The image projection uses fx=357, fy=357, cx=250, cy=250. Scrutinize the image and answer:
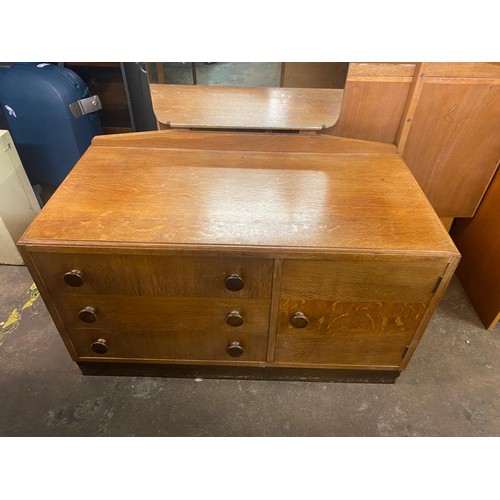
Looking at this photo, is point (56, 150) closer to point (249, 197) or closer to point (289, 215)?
point (249, 197)

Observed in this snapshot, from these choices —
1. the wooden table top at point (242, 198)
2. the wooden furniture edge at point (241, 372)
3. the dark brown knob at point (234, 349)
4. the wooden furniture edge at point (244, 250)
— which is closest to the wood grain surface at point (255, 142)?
the wooden table top at point (242, 198)

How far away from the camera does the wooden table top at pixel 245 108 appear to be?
4.64 feet

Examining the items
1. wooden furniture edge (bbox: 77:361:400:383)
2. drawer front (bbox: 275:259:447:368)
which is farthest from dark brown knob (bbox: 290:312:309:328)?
wooden furniture edge (bbox: 77:361:400:383)

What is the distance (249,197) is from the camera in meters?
1.23

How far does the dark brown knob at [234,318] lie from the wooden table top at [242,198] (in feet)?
0.98

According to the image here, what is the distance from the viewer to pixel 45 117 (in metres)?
1.94

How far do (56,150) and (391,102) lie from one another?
5.88 feet

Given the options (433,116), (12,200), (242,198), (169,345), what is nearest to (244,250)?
(242,198)

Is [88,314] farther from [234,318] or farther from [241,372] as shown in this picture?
[241,372]

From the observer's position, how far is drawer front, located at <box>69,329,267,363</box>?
1358 millimetres

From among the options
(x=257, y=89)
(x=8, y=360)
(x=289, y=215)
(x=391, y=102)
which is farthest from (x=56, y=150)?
(x=391, y=102)

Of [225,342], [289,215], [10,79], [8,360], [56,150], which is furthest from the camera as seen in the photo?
[56,150]

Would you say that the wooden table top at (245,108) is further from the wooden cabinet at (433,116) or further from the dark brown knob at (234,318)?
the dark brown knob at (234,318)

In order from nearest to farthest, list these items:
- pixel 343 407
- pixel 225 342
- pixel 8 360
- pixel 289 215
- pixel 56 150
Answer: pixel 289 215 < pixel 225 342 < pixel 343 407 < pixel 8 360 < pixel 56 150
